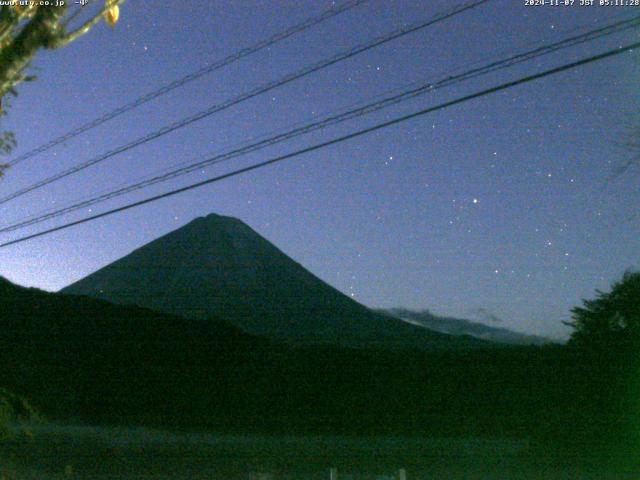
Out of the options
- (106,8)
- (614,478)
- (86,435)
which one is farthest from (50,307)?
(106,8)

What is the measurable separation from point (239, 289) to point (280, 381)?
6715 millimetres

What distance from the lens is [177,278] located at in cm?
2469

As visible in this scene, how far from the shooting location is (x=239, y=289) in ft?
80.7

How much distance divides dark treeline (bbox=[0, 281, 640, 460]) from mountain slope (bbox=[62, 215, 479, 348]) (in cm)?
285

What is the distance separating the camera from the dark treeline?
608 inches

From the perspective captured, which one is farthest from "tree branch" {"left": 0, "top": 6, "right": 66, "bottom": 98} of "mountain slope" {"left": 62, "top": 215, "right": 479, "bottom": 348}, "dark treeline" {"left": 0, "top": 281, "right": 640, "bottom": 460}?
"mountain slope" {"left": 62, "top": 215, "right": 479, "bottom": 348}

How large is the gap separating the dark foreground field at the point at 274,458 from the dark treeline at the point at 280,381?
0.51 meters

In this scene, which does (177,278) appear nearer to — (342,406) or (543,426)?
(342,406)

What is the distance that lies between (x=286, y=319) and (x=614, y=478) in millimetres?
11689

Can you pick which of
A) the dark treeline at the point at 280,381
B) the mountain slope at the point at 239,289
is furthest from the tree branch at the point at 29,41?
the mountain slope at the point at 239,289

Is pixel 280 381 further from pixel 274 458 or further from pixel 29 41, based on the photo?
pixel 29 41

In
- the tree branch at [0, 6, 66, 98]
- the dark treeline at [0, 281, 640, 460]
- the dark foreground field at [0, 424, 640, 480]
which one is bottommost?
the dark foreground field at [0, 424, 640, 480]

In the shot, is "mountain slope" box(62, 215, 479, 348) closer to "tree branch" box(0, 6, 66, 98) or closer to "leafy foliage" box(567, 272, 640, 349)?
"leafy foliage" box(567, 272, 640, 349)

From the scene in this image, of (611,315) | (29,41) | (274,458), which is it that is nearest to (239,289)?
(274,458)
